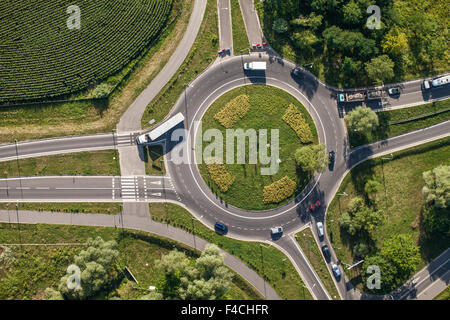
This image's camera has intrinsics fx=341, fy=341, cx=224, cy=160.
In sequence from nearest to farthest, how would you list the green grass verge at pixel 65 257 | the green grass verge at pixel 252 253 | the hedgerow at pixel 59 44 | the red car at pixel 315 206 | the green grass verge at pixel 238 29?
the green grass verge at pixel 65 257, the green grass verge at pixel 252 253, the hedgerow at pixel 59 44, the red car at pixel 315 206, the green grass verge at pixel 238 29

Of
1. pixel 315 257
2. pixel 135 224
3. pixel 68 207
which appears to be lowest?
pixel 315 257

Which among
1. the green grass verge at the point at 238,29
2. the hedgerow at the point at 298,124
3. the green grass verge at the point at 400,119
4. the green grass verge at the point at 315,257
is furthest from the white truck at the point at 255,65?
the green grass verge at the point at 315,257

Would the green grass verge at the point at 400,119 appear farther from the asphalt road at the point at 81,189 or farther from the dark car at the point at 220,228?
the asphalt road at the point at 81,189

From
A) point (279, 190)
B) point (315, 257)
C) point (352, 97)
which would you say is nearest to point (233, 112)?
point (279, 190)

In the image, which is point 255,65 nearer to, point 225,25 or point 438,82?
point 225,25

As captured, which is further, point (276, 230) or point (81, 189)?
point (81, 189)

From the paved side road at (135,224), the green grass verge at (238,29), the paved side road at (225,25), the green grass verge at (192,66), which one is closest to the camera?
the paved side road at (135,224)
